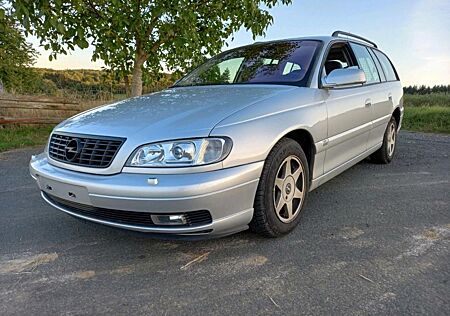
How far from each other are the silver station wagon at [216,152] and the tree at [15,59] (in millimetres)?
14402

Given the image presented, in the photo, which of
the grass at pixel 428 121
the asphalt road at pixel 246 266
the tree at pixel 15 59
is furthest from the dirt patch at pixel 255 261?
the tree at pixel 15 59

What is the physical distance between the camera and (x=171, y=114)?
2.38 meters

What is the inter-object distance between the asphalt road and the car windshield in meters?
1.26

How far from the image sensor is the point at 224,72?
357 cm

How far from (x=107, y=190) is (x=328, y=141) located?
1854 millimetres

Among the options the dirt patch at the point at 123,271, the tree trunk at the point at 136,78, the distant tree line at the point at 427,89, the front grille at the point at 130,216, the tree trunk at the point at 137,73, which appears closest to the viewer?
the front grille at the point at 130,216

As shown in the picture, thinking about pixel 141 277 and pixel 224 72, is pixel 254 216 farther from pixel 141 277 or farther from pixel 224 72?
pixel 224 72

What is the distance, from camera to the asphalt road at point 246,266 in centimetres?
188

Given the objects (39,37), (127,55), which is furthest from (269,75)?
(127,55)

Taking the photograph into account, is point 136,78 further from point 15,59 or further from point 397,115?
point 15,59

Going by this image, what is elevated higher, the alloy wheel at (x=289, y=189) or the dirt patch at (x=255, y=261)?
the alloy wheel at (x=289, y=189)

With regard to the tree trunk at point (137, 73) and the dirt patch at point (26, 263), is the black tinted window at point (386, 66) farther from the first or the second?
the tree trunk at point (137, 73)

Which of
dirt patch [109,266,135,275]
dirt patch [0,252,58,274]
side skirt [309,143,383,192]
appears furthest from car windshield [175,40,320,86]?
dirt patch [0,252,58,274]

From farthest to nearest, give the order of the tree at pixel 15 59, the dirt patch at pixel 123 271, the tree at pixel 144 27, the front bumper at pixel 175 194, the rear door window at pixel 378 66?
1. the tree at pixel 15 59
2. the tree at pixel 144 27
3. the rear door window at pixel 378 66
4. the dirt patch at pixel 123 271
5. the front bumper at pixel 175 194
